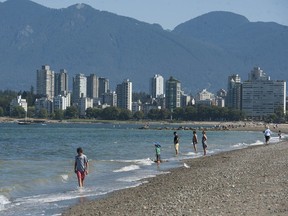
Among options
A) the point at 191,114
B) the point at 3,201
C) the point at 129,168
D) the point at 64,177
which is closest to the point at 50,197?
the point at 3,201

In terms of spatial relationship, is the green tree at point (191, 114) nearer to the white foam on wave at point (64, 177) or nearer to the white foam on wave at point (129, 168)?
the white foam on wave at point (129, 168)

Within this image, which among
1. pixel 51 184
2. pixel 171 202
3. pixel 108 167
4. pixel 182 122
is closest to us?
pixel 171 202

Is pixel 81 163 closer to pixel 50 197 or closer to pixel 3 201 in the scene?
pixel 50 197

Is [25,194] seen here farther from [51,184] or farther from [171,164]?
[171,164]

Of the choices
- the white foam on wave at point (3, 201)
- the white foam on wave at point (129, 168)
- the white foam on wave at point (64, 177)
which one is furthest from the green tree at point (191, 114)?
the white foam on wave at point (3, 201)

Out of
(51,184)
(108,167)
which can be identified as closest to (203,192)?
(51,184)

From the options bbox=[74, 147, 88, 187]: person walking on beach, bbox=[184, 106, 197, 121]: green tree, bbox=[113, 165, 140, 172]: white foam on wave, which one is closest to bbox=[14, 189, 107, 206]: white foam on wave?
bbox=[74, 147, 88, 187]: person walking on beach

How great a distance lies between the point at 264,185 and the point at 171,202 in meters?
3.82

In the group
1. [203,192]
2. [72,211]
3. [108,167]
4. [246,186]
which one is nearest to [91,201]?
[72,211]

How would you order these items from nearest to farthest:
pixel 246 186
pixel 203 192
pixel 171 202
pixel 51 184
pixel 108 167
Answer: pixel 171 202
pixel 203 192
pixel 246 186
pixel 51 184
pixel 108 167

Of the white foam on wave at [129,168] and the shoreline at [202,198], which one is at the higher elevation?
the shoreline at [202,198]

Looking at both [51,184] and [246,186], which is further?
[51,184]

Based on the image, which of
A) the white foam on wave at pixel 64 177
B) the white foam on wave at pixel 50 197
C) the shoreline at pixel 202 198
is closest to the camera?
the shoreline at pixel 202 198

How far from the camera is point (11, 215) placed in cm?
1345
